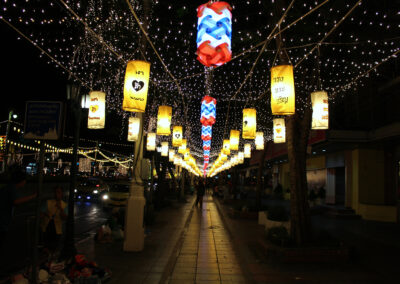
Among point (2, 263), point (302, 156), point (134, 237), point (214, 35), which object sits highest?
point (214, 35)

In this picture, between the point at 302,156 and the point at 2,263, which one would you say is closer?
the point at 2,263

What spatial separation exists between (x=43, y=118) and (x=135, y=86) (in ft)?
12.7

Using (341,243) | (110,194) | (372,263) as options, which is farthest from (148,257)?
(110,194)

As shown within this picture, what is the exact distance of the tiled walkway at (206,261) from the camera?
21.5 ft

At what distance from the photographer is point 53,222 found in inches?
263

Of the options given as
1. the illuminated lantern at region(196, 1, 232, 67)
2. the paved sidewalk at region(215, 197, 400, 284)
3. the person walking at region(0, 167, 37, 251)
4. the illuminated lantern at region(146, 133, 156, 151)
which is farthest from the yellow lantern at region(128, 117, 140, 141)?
the person walking at region(0, 167, 37, 251)

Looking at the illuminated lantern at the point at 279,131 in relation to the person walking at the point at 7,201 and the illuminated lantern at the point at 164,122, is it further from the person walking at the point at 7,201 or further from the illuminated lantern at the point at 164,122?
the person walking at the point at 7,201

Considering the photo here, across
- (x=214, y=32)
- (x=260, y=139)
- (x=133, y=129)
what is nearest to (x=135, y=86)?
(x=214, y=32)

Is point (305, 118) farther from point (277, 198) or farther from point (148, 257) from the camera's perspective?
point (277, 198)

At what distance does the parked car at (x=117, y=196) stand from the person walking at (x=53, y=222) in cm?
1135

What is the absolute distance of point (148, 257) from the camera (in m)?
7.74

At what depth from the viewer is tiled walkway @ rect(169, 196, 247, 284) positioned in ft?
21.5

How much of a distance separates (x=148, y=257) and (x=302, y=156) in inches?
189

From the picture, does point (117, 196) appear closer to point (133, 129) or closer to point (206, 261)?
point (133, 129)
